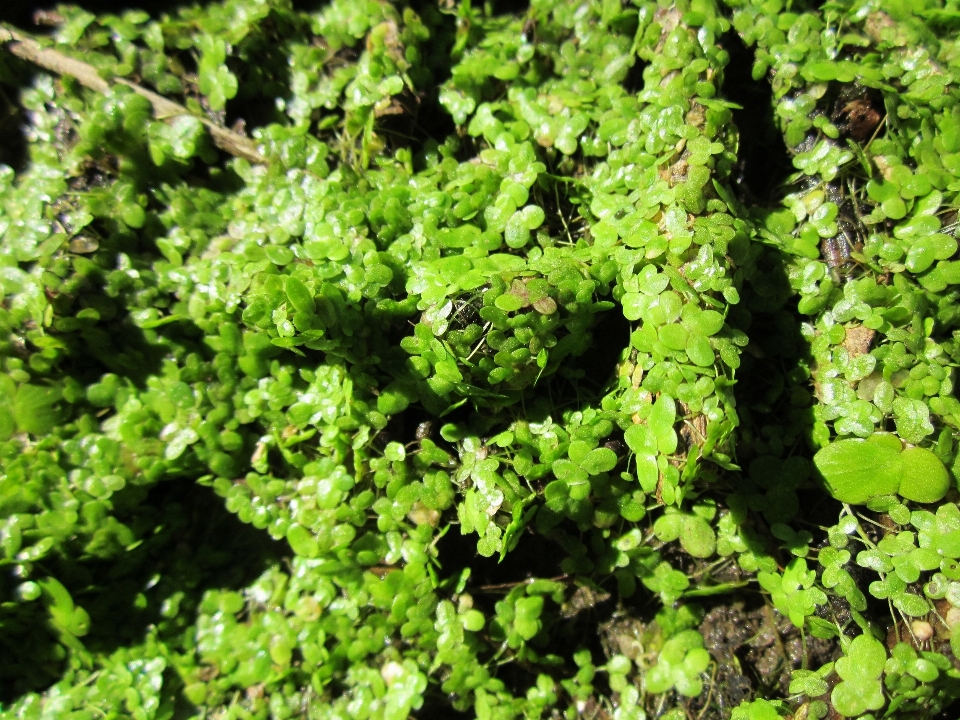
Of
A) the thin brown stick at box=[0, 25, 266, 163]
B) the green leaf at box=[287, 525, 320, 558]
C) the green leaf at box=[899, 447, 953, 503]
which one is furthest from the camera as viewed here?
the thin brown stick at box=[0, 25, 266, 163]

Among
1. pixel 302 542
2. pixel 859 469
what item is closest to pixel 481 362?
pixel 302 542

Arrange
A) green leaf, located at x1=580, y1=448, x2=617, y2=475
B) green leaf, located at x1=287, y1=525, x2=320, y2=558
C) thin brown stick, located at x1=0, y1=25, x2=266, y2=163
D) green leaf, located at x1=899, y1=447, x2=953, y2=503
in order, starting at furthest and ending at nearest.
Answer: thin brown stick, located at x1=0, y1=25, x2=266, y2=163, green leaf, located at x1=287, y1=525, x2=320, y2=558, green leaf, located at x1=580, y1=448, x2=617, y2=475, green leaf, located at x1=899, y1=447, x2=953, y2=503

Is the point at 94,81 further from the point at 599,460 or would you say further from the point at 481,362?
the point at 599,460

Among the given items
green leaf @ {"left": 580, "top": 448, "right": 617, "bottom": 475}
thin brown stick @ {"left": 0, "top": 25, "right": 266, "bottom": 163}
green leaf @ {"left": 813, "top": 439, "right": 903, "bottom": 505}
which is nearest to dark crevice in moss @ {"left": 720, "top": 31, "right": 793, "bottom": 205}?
green leaf @ {"left": 813, "top": 439, "right": 903, "bottom": 505}

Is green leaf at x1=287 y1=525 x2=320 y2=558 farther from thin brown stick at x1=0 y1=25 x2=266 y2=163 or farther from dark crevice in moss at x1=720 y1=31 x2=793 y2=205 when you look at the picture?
dark crevice in moss at x1=720 y1=31 x2=793 y2=205

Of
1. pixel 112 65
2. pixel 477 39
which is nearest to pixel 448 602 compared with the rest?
pixel 477 39

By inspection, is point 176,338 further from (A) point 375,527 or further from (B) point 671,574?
(B) point 671,574

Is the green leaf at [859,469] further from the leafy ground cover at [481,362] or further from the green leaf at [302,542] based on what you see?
the green leaf at [302,542]
